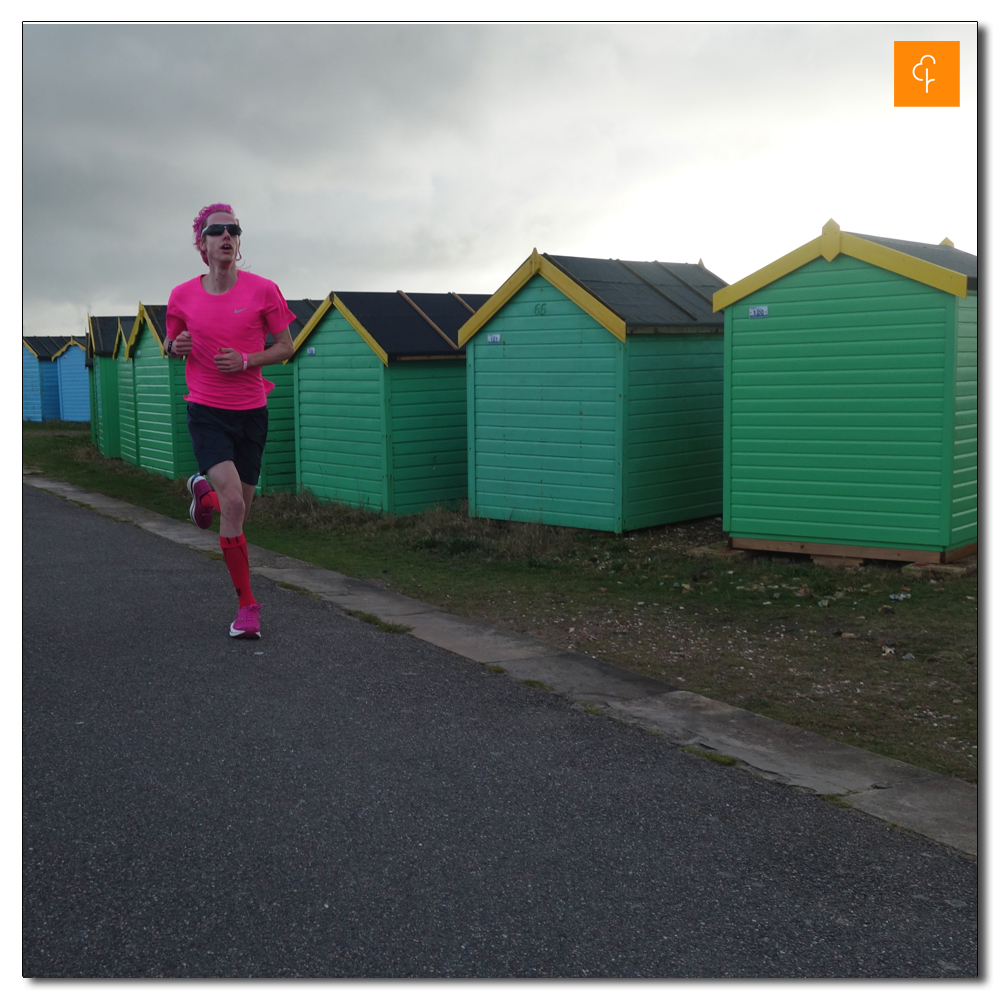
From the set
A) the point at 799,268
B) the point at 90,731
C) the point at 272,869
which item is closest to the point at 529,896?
the point at 272,869

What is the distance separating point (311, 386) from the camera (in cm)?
1492

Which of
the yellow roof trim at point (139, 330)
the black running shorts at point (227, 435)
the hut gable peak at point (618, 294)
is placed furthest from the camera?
the yellow roof trim at point (139, 330)

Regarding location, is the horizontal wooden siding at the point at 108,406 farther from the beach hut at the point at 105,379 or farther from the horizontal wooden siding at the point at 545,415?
the horizontal wooden siding at the point at 545,415

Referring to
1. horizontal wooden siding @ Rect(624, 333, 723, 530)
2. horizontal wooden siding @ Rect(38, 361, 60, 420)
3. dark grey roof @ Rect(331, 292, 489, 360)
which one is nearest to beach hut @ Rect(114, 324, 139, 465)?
dark grey roof @ Rect(331, 292, 489, 360)

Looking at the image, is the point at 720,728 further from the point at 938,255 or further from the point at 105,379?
the point at 105,379

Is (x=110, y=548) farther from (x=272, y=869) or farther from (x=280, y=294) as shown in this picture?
(x=272, y=869)

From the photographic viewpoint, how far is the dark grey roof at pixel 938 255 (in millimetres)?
9156

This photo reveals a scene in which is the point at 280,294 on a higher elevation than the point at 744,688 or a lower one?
higher

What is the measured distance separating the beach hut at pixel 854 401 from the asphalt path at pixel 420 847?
515cm

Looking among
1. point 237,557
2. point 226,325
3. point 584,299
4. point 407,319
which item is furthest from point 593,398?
point 226,325

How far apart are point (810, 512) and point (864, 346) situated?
161 cm

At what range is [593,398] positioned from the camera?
11.5 metres

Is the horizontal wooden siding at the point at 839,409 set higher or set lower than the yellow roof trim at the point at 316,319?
lower

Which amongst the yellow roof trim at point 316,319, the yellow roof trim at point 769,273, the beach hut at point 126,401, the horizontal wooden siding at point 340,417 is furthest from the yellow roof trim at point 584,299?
the beach hut at point 126,401
